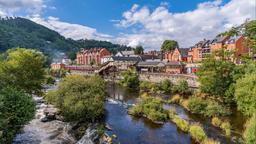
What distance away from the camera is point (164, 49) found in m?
123

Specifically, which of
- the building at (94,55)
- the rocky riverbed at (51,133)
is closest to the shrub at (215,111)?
the rocky riverbed at (51,133)

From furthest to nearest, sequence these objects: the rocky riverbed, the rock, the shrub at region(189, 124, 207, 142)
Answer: the rocky riverbed < the shrub at region(189, 124, 207, 142) < the rock

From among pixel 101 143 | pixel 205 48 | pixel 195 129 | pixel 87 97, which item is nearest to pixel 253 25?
pixel 195 129

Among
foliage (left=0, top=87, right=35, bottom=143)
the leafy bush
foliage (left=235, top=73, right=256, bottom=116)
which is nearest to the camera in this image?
foliage (left=0, top=87, right=35, bottom=143)

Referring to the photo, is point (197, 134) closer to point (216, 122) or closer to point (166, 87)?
point (216, 122)

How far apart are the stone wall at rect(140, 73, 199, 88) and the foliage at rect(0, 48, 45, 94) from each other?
31.8m

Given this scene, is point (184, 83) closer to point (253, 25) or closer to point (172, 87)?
point (172, 87)

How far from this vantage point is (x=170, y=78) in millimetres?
61344

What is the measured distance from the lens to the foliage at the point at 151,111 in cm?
3167

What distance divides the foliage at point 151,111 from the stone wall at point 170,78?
2002 centimetres

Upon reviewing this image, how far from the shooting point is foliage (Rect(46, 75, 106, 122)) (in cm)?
2866

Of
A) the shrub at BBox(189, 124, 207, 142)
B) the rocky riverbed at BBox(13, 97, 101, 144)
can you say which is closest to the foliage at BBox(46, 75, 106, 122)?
the rocky riverbed at BBox(13, 97, 101, 144)

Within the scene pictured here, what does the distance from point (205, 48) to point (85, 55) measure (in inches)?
A: 2996

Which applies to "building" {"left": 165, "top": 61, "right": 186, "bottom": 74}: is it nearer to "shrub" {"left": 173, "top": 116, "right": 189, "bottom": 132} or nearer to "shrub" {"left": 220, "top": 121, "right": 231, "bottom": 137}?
"shrub" {"left": 173, "top": 116, "right": 189, "bottom": 132}
